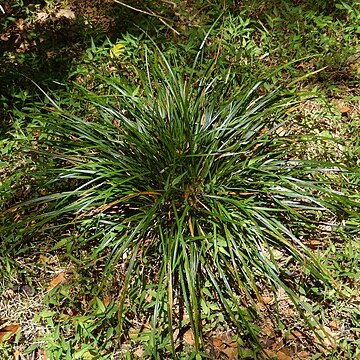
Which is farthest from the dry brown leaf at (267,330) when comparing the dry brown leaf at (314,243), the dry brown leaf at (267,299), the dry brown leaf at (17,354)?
the dry brown leaf at (17,354)

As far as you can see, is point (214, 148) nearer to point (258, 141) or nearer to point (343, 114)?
point (258, 141)

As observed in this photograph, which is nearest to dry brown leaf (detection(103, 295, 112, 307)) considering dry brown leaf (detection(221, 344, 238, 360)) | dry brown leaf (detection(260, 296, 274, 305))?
dry brown leaf (detection(221, 344, 238, 360))

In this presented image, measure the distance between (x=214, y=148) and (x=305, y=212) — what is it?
647 mm

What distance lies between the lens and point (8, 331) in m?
2.92

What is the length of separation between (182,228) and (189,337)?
0.54 metres

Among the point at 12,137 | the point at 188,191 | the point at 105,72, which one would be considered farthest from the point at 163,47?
the point at 188,191

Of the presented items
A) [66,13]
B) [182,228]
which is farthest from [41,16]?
[182,228]

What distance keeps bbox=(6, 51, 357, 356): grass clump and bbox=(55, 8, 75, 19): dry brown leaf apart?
150 centimetres

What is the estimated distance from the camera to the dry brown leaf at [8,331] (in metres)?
2.87

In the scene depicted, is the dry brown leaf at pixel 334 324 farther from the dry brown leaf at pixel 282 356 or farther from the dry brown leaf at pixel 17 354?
the dry brown leaf at pixel 17 354

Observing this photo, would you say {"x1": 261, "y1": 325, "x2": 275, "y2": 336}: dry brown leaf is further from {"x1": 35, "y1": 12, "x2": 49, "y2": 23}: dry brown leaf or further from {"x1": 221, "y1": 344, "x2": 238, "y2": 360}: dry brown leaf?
{"x1": 35, "y1": 12, "x2": 49, "y2": 23}: dry brown leaf

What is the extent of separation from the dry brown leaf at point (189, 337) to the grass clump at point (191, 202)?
0.04m

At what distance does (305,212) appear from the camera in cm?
322

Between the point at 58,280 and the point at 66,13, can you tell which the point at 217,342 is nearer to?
the point at 58,280
